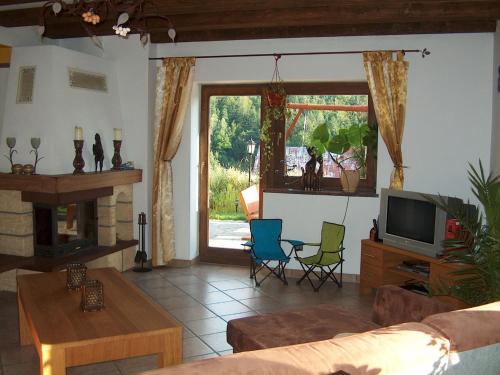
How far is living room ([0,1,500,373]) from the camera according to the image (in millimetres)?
5797

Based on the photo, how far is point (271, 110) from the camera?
261 inches

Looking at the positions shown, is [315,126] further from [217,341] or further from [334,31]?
[217,341]

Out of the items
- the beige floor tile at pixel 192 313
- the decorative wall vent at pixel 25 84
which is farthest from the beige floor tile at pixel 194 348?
the decorative wall vent at pixel 25 84

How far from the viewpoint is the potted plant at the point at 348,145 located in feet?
20.6

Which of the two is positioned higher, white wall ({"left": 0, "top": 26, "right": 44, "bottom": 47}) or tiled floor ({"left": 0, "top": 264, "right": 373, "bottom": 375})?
white wall ({"left": 0, "top": 26, "right": 44, "bottom": 47})

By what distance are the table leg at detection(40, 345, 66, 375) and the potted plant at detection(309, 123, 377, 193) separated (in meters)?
4.09

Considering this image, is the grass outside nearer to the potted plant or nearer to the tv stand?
the potted plant

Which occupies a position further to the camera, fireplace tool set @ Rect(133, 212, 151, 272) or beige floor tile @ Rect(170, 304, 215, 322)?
fireplace tool set @ Rect(133, 212, 151, 272)

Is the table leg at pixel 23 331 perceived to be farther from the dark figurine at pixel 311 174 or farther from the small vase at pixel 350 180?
the small vase at pixel 350 180

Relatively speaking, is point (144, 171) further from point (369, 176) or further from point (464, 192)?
point (464, 192)

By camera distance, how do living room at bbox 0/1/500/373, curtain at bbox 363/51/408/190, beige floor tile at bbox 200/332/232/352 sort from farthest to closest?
curtain at bbox 363/51/408/190 → living room at bbox 0/1/500/373 → beige floor tile at bbox 200/332/232/352

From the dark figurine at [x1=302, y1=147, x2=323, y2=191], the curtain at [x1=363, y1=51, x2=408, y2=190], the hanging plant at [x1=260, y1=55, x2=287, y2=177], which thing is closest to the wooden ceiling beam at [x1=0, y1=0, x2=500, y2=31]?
the curtain at [x1=363, y1=51, x2=408, y2=190]

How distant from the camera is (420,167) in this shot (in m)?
6.05

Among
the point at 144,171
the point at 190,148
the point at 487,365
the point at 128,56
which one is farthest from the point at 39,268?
the point at 487,365
